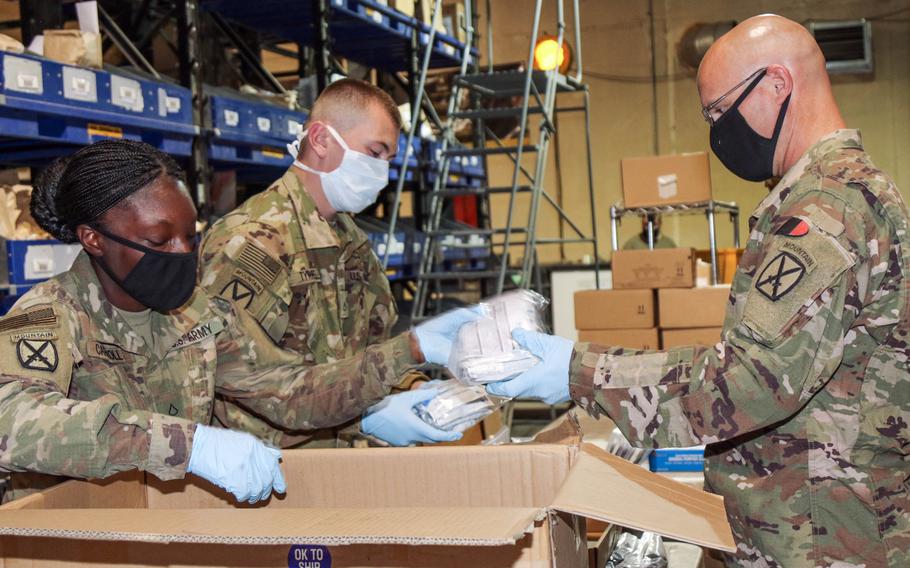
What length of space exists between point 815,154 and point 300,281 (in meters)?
1.35

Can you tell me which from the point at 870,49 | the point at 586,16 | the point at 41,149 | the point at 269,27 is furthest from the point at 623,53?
the point at 41,149

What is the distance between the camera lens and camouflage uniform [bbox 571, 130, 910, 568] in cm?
153

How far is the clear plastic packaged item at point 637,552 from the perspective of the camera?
6.22 feet

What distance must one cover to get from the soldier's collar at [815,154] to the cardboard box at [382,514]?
58 cm

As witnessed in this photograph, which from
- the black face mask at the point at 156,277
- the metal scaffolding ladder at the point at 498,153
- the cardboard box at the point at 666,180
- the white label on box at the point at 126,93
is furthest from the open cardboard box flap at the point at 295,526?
the cardboard box at the point at 666,180

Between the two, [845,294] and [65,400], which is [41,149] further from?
[845,294]

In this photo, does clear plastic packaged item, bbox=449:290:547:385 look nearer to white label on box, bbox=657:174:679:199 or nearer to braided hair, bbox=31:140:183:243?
braided hair, bbox=31:140:183:243

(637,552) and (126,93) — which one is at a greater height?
(126,93)

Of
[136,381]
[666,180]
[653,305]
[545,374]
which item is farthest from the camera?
[666,180]

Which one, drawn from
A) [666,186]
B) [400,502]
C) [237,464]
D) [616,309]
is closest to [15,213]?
[237,464]

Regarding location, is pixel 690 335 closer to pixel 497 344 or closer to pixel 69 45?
pixel 69 45

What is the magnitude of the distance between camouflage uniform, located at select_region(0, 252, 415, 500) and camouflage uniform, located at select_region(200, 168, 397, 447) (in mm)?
52

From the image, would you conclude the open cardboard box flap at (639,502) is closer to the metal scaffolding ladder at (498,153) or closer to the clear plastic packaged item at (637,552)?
the clear plastic packaged item at (637,552)

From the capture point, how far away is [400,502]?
1.63 m
